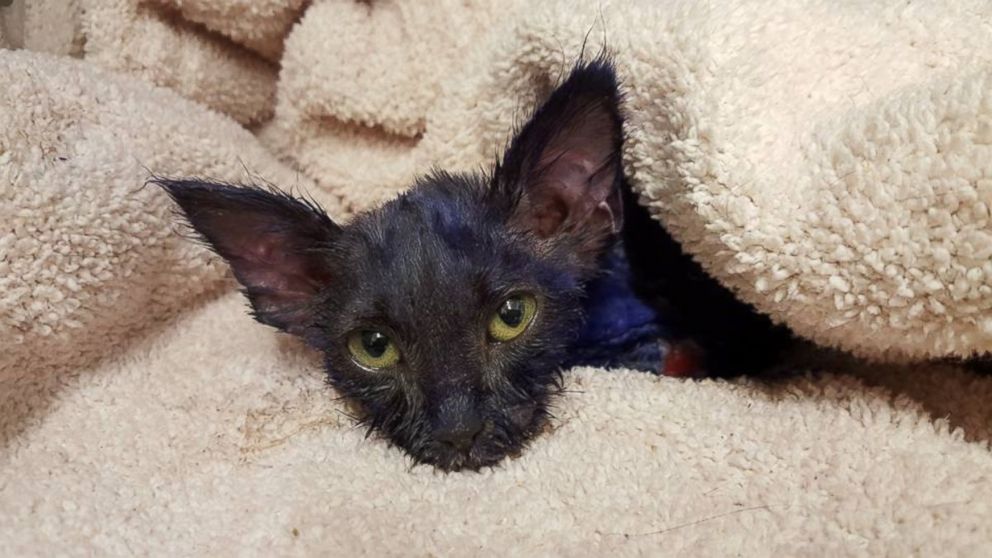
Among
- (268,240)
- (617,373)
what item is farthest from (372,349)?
(617,373)

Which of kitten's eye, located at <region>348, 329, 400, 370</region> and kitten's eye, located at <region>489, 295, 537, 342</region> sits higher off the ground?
kitten's eye, located at <region>489, 295, 537, 342</region>

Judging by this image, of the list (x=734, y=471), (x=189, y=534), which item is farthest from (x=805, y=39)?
(x=189, y=534)

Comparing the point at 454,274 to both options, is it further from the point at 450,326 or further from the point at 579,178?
the point at 579,178

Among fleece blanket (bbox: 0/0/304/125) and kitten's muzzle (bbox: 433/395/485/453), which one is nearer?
kitten's muzzle (bbox: 433/395/485/453)

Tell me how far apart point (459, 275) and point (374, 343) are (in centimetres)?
15

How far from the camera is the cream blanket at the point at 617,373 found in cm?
79

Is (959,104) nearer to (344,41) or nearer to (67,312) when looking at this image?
(344,41)

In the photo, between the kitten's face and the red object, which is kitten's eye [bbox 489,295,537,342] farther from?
the red object

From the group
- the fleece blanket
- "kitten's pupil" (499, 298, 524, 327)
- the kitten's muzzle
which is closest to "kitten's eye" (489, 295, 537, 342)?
"kitten's pupil" (499, 298, 524, 327)

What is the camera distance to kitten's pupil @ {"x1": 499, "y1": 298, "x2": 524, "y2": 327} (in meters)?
0.98

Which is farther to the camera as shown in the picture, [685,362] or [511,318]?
[685,362]

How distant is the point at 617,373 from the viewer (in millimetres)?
1071

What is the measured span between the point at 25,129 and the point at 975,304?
128cm

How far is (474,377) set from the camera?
928 millimetres
